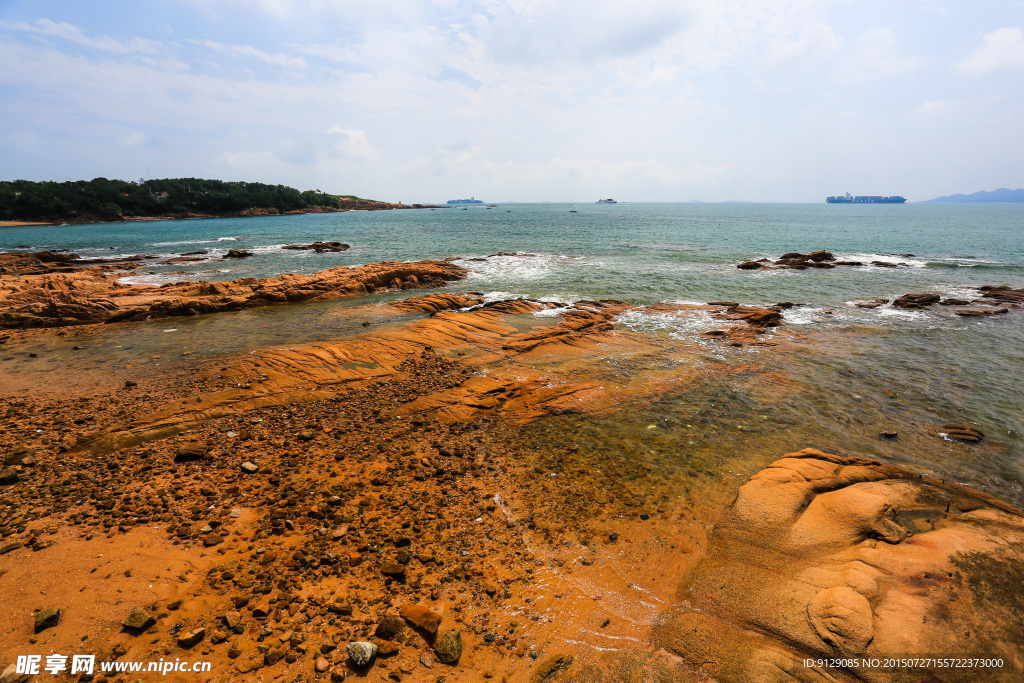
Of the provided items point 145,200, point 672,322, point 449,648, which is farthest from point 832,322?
point 145,200

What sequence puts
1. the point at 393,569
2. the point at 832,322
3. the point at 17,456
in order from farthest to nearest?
the point at 832,322 → the point at 17,456 → the point at 393,569

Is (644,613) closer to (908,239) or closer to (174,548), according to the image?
(174,548)

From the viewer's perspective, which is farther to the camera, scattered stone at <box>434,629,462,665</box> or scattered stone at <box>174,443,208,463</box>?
scattered stone at <box>174,443,208,463</box>

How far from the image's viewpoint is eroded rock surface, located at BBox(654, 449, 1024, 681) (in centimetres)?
436

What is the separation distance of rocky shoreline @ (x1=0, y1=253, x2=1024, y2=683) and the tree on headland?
5179 inches

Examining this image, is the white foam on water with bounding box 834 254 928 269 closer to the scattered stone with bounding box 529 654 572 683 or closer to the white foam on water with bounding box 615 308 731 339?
the white foam on water with bounding box 615 308 731 339

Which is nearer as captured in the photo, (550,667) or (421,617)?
(550,667)

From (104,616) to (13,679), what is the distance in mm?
727

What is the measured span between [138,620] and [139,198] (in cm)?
15430

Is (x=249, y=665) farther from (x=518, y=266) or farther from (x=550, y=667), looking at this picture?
(x=518, y=266)

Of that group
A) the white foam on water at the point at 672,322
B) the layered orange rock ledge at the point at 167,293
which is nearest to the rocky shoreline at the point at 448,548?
the white foam on water at the point at 672,322

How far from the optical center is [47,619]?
4.09 meters

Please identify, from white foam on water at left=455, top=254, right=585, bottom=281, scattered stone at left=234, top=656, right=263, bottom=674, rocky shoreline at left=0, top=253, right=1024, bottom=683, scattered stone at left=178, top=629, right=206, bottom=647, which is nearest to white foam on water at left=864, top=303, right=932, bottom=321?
rocky shoreline at left=0, top=253, right=1024, bottom=683

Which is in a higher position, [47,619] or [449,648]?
[47,619]
